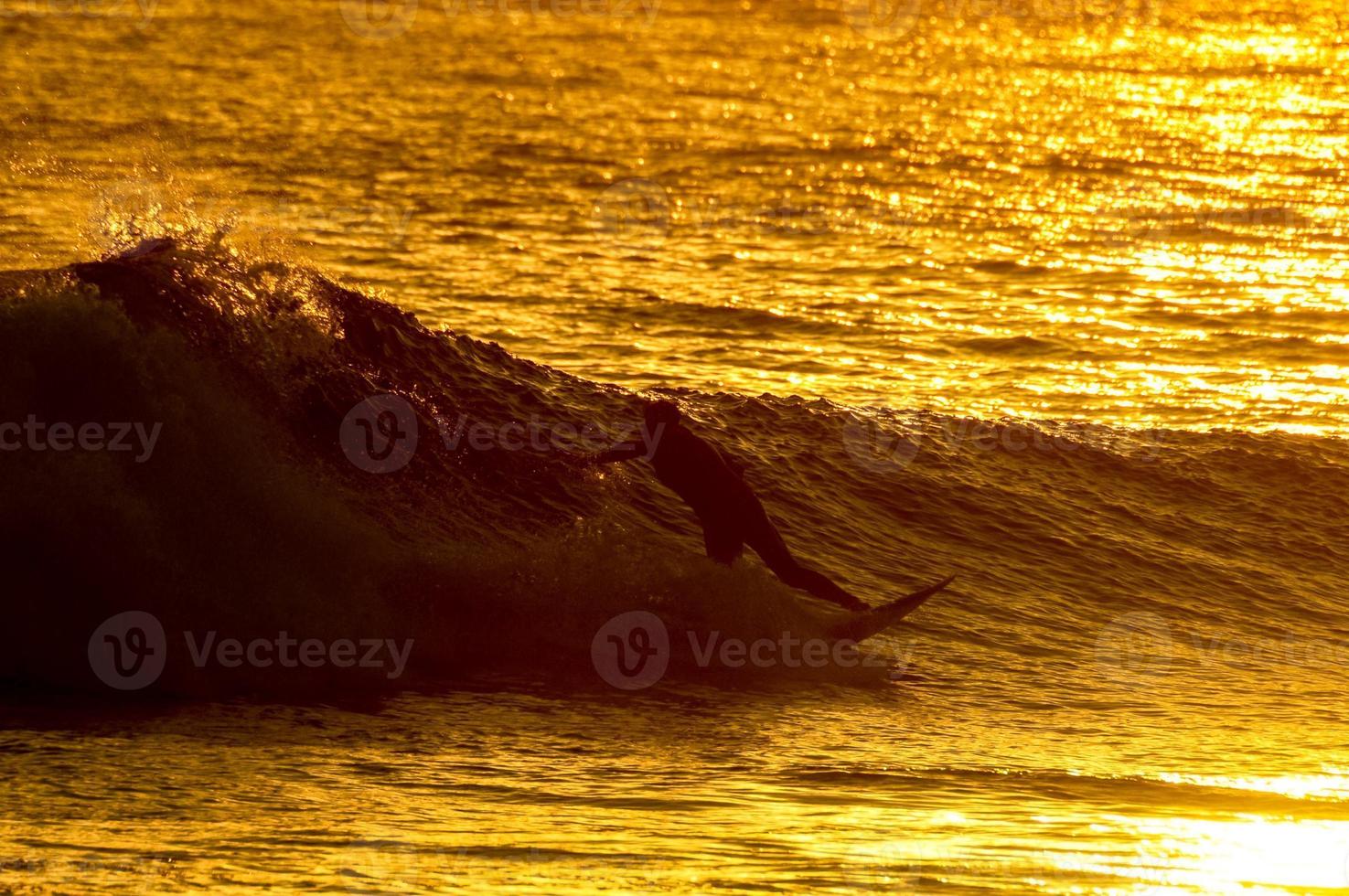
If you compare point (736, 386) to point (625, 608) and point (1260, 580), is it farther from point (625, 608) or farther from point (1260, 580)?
point (625, 608)

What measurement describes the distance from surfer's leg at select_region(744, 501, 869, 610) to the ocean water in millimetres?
A: 142

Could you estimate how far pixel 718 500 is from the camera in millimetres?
11062

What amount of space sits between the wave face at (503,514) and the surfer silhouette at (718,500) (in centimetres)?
17

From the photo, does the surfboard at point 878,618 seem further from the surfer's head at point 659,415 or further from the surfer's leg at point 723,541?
the surfer's head at point 659,415

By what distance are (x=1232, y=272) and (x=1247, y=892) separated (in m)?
19.3

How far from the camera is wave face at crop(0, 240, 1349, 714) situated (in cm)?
996

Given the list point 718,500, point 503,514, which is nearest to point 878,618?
point 718,500

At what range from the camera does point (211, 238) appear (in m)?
12.1

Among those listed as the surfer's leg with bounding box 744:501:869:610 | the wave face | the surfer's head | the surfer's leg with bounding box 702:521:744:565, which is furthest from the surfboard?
the surfer's head

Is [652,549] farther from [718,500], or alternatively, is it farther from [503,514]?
[503,514]

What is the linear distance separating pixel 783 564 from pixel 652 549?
0.78 metres

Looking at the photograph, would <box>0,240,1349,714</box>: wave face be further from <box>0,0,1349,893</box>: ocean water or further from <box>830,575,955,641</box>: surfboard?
<box>830,575,955,641</box>: surfboard

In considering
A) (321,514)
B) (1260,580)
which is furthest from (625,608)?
(1260,580)

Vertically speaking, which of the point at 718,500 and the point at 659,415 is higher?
the point at 659,415
